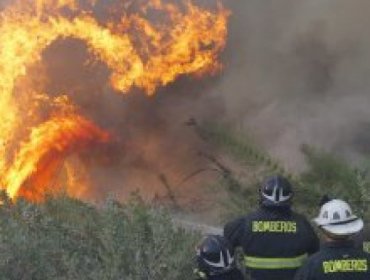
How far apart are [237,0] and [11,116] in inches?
218

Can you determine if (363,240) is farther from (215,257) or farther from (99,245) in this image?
(99,245)

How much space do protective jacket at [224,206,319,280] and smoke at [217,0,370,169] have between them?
7.89 meters

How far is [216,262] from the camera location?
437 cm

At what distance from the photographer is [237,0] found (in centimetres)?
1466

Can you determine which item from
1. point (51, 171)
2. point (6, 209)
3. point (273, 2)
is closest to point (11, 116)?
point (51, 171)

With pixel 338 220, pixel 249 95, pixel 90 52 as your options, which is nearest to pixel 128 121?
pixel 90 52

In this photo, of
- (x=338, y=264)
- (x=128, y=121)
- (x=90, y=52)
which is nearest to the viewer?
(x=338, y=264)

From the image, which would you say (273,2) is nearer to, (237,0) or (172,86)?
(237,0)

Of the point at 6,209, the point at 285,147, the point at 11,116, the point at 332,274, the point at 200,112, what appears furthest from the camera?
the point at 200,112

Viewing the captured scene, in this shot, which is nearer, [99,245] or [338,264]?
[338,264]

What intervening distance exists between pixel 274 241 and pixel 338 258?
1015 mm

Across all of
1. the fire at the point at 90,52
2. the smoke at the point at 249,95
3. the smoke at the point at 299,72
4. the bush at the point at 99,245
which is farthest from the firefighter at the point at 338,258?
the smoke at the point at 299,72

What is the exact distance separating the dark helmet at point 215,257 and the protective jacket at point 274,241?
761 millimetres

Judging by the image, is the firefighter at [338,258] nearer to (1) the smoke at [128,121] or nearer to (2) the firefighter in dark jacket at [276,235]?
(2) the firefighter in dark jacket at [276,235]
